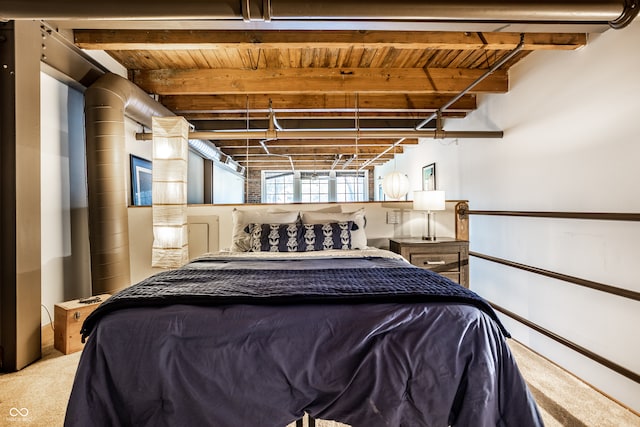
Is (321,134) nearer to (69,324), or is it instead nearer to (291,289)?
(291,289)

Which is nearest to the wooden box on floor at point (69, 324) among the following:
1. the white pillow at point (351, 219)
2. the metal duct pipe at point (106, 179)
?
the metal duct pipe at point (106, 179)

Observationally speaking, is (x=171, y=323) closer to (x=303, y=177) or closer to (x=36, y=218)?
(x=36, y=218)

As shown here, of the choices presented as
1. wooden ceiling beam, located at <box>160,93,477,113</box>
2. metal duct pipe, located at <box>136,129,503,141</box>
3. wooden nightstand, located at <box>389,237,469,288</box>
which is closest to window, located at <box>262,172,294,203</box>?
wooden ceiling beam, located at <box>160,93,477,113</box>

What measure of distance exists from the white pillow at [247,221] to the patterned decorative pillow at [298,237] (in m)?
0.08

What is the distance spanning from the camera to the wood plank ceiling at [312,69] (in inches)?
95.9

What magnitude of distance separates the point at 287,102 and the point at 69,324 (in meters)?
3.14

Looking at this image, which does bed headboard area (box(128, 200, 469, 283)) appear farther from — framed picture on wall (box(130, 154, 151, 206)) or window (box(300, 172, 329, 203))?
window (box(300, 172, 329, 203))

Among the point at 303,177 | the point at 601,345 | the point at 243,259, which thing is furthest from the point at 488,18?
the point at 303,177

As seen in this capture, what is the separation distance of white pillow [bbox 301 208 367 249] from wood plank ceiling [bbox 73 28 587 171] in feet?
4.47

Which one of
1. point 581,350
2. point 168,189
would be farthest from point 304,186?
point 581,350

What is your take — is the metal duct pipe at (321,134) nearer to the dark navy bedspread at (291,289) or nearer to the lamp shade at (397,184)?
the lamp shade at (397,184)

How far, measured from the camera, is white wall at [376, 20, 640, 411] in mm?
1980

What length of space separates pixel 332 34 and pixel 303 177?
6950mm

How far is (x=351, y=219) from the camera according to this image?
9.32 ft
